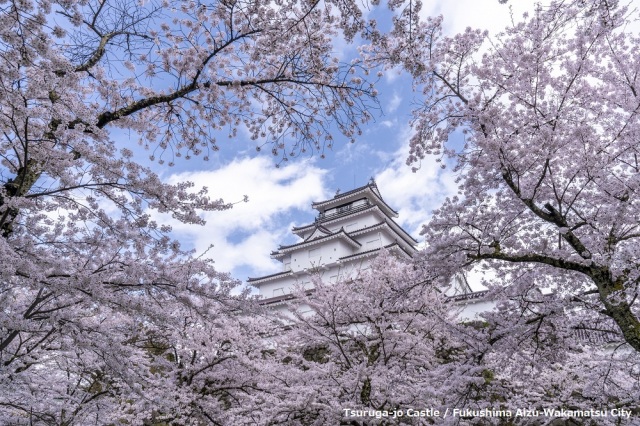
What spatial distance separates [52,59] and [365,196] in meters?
29.5

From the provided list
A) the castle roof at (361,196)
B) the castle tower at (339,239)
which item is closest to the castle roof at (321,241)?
the castle tower at (339,239)

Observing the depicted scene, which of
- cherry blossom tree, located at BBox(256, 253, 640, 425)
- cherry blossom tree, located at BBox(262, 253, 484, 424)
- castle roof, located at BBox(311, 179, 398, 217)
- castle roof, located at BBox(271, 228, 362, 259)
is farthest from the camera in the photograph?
castle roof, located at BBox(311, 179, 398, 217)

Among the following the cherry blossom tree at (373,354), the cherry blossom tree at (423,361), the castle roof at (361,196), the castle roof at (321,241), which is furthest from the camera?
the castle roof at (361,196)

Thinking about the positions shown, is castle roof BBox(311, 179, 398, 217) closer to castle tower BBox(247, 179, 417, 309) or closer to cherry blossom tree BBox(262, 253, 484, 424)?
castle tower BBox(247, 179, 417, 309)

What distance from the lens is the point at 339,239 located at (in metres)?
28.5

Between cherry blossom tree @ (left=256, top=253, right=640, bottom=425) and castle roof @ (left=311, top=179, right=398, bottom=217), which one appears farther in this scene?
castle roof @ (left=311, top=179, right=398, bottom=217)

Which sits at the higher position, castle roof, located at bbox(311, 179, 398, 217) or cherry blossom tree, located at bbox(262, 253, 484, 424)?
castle roof, located at bbox(311, 179, 398, 217)

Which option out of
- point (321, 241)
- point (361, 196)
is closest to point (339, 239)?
point (321, 241)

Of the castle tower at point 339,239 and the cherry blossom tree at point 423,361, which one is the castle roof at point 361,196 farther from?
the cherry blossom tree at point 423,361

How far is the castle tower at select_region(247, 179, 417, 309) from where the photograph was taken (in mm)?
28344

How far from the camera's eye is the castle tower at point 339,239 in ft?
93.0

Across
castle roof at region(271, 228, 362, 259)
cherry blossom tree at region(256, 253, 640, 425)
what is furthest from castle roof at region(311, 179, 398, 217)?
cherry blossom tree at region(256, 253, 640, 425)

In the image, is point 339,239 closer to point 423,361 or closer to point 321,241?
point 321,241

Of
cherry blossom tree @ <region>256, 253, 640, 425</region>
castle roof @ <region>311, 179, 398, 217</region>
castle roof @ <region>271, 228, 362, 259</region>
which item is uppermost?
Answer: castle roof @ <region>311, 179, 398, 217</region>
